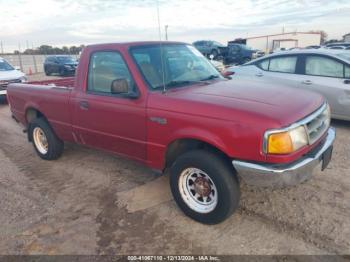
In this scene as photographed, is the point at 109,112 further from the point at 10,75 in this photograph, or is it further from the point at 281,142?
the point at 10,75

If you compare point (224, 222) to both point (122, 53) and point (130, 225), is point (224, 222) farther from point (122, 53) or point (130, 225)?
point (122, 53)

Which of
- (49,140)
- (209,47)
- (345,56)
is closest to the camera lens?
(49,140)

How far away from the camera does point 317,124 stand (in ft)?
10.9

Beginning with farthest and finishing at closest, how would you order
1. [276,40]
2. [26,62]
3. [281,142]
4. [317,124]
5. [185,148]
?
1. [276,40]
2. [26,62]
3. [185,148]
4. [317,124]
5. [281,142]

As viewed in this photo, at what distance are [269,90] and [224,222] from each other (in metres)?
1.53

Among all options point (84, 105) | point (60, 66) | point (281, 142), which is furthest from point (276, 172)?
point (60, 66)

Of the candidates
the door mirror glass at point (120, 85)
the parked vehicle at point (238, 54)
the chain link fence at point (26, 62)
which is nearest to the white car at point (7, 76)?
the door mirror glass at point (120, 85)

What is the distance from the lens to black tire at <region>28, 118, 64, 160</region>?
522 cm

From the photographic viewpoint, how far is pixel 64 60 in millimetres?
22984

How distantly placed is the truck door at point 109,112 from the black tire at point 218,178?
0.69 metres

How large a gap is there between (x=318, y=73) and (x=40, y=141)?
18.3 ft

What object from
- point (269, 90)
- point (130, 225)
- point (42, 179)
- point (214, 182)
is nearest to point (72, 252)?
point (130, 225)

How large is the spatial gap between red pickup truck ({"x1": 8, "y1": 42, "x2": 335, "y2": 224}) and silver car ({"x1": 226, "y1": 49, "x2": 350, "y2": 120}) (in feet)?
8.13

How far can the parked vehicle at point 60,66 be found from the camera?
2247 cm
